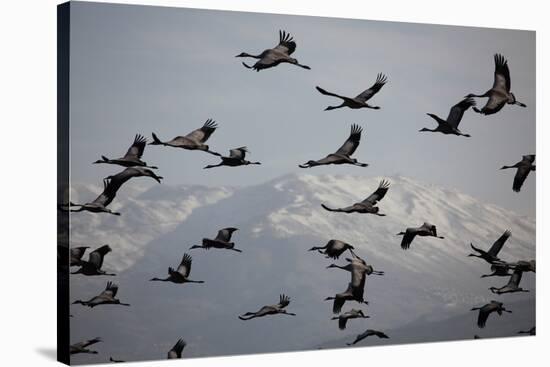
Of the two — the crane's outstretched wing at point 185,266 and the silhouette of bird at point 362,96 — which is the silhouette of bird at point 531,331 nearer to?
the silhouette of bird at point 362,96

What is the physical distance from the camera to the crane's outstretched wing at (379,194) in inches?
359

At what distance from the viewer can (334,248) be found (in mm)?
8961

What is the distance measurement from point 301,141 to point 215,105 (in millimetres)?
763

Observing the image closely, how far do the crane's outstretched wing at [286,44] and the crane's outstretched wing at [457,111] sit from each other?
1472mm

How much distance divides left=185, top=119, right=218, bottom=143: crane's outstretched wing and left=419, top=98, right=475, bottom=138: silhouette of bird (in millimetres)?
1823

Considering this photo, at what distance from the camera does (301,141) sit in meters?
8.88

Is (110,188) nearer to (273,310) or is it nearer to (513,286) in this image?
(273,310)

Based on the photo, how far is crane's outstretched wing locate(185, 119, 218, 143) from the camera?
846 cm

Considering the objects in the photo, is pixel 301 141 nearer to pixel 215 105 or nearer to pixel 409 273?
pixel 215 105

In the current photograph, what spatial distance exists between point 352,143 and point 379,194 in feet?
1.57

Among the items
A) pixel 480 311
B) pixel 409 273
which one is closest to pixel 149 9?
pixel 409 273

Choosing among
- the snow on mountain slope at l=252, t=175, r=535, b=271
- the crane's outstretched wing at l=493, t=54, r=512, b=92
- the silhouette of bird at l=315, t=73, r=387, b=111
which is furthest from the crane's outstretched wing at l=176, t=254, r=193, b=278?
the crane's outstretched wing at l=493, t=54, r=512, b=92

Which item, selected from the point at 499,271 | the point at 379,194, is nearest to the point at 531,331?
the point at 499,271

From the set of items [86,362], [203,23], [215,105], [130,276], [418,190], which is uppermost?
[203,23]
